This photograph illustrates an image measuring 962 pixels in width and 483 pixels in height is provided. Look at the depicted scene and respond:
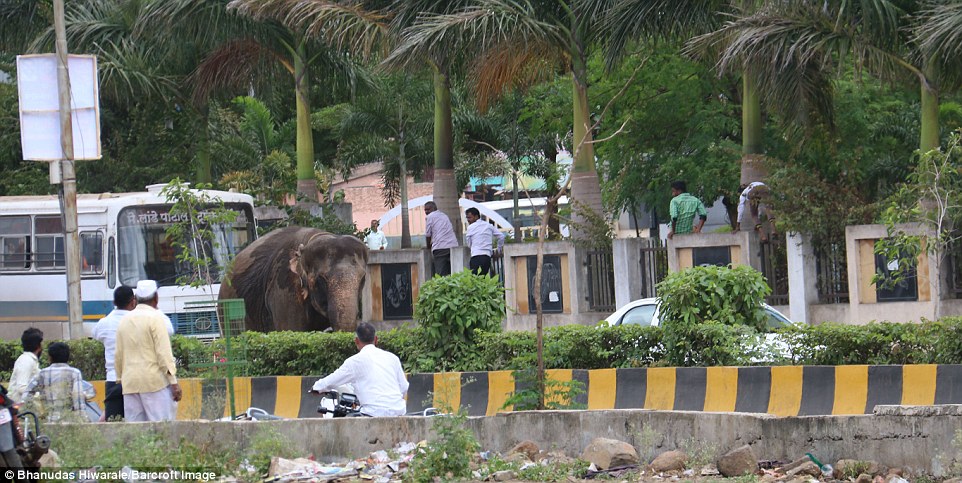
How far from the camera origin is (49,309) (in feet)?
77.6

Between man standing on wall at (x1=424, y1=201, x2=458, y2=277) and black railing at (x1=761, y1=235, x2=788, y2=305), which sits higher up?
man standing on wall at (x1=424, y1=201, x2=458, y2=277)

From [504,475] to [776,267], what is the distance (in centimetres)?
1047

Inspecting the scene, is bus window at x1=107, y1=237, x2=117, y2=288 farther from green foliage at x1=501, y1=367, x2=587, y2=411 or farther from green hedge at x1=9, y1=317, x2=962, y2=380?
green foliage at x1=501, y1=367, x2=587, y2=411

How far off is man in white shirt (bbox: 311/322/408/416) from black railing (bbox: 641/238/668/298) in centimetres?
945

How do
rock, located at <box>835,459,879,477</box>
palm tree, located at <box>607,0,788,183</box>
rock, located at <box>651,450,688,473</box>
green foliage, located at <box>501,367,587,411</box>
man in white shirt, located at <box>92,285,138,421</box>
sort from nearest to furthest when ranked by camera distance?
rock, located at <box>835,459,879,477</box> < rock, located at <box>651,450,688,473</box> < man in white shirt, located at <box>92,285,138,421</box> < green foliage, located at <box>501,367,587,411</box> < palm tree, located at <box>607,0,788,183</box>

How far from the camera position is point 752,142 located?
21.1 m

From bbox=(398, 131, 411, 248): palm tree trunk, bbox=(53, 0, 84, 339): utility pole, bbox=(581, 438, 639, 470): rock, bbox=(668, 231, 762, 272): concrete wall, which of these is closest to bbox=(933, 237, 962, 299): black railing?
bbox=(668, 231, 762, 272): concrete wall

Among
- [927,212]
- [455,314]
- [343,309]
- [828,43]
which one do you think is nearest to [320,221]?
[343,309]

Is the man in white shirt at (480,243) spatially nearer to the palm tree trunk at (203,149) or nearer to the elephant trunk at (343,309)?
the elephant trunk at (343,309)

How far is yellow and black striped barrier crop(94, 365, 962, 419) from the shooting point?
12.8 m

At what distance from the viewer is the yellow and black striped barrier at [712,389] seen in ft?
42.0

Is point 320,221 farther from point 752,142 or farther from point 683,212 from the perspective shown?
point 752,142

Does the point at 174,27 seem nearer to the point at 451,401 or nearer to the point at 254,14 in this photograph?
the point at 254,14

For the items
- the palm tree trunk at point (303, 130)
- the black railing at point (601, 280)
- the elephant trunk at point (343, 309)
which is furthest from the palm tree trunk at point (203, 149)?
the black railing at point (601, 280)
